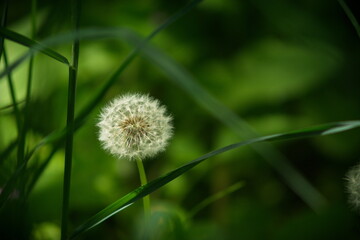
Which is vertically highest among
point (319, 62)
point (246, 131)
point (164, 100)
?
point (164, 100)

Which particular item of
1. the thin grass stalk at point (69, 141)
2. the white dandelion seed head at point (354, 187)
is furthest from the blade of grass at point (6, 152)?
the white dandelion seed head at point (354, 187)

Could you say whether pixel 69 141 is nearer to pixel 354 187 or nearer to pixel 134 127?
pixel 134 127

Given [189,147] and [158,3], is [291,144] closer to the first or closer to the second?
[189,147]

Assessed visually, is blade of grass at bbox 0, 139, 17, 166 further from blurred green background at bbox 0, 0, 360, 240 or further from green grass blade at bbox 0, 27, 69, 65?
blurred green background at bbox 0, 0, 360, 240

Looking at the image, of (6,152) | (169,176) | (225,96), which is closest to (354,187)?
(169,176)

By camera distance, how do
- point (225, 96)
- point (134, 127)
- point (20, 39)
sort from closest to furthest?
point (20, 39) < point (134, 127) < point (225, 96)

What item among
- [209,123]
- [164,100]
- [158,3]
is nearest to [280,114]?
[209,123]

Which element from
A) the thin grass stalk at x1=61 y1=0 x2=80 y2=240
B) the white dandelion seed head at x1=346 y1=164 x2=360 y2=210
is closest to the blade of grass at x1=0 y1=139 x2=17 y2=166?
the thin grass stalk at x1=61 y1=0 x2=80 y2=240
